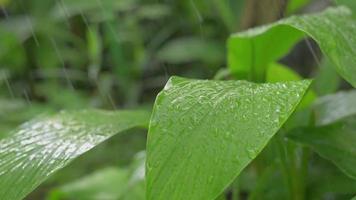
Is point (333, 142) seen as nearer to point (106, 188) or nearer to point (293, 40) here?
point (293, 40)

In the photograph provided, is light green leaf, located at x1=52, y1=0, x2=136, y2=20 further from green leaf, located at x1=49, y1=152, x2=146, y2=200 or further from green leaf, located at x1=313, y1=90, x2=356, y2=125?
→ green leaf, located at x1=313, y1=90, x2=356, y2=125

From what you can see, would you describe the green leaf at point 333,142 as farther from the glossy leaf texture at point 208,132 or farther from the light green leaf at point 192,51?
the light green leaf at point 192,51

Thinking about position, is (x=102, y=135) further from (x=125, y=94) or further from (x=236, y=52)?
(x=125, y=94)

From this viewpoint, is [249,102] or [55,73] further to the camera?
[55,73]

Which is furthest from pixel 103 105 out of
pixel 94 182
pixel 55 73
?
pixel 94 182

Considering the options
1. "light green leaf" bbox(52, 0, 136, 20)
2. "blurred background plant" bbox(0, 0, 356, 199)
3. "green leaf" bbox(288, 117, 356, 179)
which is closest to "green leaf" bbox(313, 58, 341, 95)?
"green leaf" bbox(288, 117, 356, 179)

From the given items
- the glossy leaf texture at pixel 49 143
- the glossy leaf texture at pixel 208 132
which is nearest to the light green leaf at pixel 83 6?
the glossy leaf texture at pixel 49 143

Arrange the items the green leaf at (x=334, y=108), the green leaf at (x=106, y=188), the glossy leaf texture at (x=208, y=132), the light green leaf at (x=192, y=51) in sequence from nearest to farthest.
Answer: the glossy leaf texture at (x=208, y=132) < the green leaf at (x=334, y=108) < the green leaf at (x=106, y=188) < the light green leaf at (x=192, y=51)

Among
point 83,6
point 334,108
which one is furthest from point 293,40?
point 83,6
